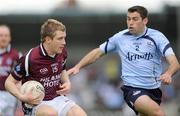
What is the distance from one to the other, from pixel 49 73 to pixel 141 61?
1642 mm

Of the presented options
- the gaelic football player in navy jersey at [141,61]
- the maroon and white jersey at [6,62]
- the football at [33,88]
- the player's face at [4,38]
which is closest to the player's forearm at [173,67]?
the gaelic football player in navy jersey at [141,61]

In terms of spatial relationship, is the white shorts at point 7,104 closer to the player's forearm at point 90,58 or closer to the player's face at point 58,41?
the player's forearm at point 90,58

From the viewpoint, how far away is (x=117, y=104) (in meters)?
21.9

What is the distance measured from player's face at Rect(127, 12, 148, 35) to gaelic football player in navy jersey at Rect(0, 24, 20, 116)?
2678 millimetres

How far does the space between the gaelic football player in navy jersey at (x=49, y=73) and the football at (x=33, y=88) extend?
0.26 feet

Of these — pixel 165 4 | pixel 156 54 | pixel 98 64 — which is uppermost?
pixel 156 54

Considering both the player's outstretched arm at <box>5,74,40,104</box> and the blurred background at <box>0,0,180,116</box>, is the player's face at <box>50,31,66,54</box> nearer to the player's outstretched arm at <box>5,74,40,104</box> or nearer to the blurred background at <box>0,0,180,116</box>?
the player's outstretched arm at <box>5,74,40,104</box>

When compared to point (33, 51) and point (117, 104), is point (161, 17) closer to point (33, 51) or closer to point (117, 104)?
point (117, 104)

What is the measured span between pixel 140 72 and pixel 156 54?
0.39 m

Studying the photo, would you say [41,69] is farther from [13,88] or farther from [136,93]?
[136,93]

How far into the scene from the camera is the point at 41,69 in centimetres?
1315

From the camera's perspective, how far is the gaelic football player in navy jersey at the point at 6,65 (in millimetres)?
15516

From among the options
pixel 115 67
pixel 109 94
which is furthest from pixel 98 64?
pixel 109 94

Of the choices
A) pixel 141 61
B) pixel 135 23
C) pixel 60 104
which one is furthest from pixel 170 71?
pixel 60 104
